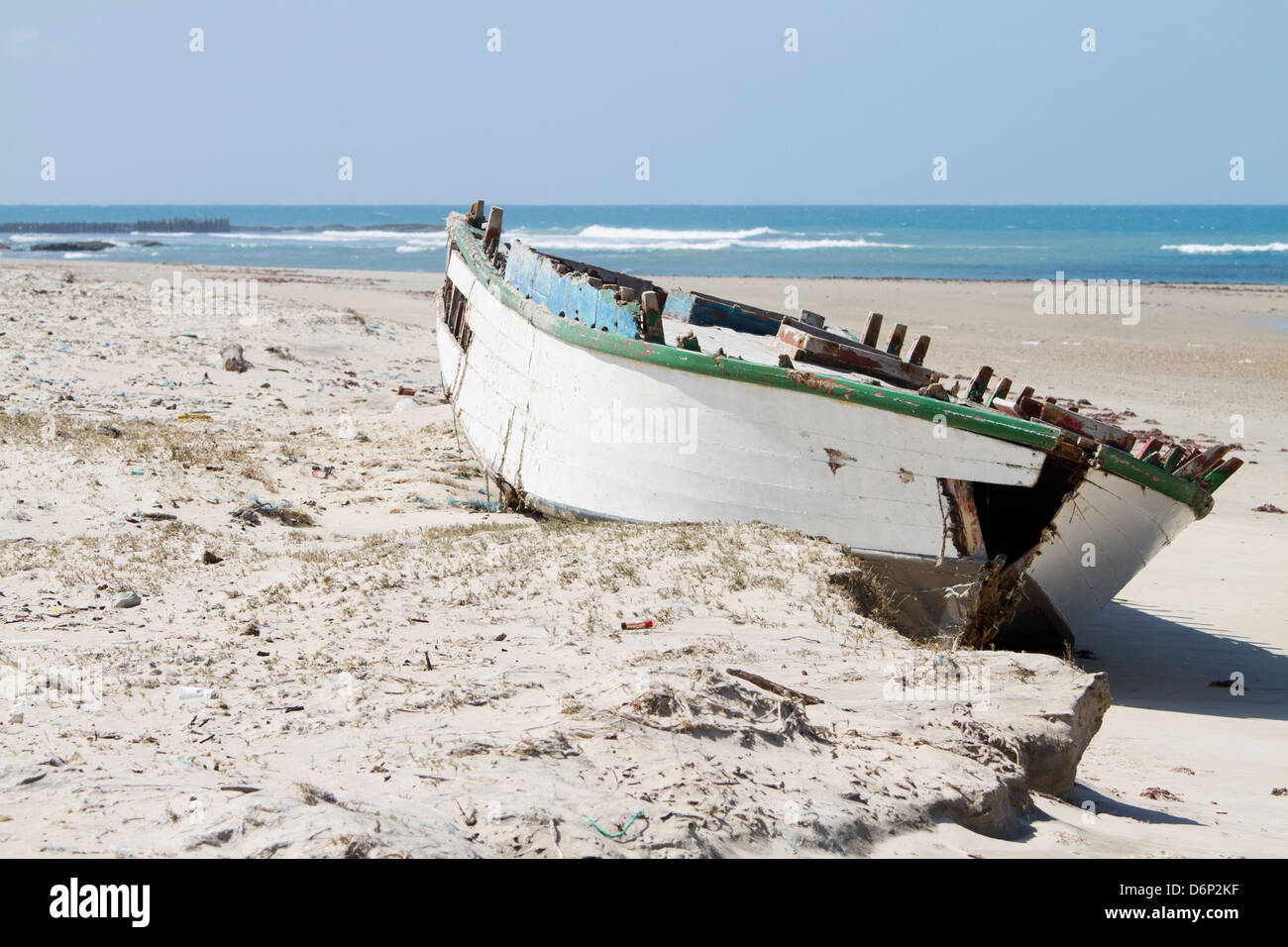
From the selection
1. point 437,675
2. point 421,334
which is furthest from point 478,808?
point 421,334

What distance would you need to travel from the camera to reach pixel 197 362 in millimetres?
14812

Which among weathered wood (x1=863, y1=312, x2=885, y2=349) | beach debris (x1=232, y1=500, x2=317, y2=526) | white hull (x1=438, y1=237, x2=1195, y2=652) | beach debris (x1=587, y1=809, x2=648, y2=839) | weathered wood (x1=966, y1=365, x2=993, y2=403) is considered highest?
weathered wood (x1=863, y1=312, x2=885, y2=349)

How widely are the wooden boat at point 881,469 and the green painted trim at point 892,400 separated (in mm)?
11

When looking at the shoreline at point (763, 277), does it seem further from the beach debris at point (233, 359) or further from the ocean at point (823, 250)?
the beach debris at point (233, 359)

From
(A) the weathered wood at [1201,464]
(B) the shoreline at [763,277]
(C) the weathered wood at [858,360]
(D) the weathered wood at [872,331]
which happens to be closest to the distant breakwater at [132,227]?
(B) the shoreline at [763,277]

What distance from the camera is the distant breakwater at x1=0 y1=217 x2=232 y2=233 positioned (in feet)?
226

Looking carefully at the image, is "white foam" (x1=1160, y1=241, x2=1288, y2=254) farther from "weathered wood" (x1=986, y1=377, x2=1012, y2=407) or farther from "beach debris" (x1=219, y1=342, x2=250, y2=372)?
"weathered wood" (x1=986, y1=377, x2=1012, y2=407)

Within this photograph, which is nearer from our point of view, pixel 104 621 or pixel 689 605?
pixel 104 621

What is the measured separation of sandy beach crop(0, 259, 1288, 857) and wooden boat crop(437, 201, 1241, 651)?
346mm

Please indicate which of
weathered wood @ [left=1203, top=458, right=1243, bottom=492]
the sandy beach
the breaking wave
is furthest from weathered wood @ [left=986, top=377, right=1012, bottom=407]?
the breaking wave

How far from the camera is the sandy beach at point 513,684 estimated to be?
3.65 metres
